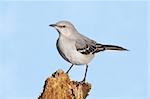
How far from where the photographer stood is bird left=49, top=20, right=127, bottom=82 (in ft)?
26.0

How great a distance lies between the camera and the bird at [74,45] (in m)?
7.93

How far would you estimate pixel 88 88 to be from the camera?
7605 millimetres

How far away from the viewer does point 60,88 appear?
269 inches

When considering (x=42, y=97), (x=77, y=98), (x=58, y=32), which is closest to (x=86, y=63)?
(x=58, y=32)

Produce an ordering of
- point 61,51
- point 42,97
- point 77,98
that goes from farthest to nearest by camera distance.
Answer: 1. point 61,51
2. point 77,98
3. point 42,97

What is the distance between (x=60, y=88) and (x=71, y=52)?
4.51ft

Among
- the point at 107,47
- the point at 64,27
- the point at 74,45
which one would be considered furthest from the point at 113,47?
the point at 64,27

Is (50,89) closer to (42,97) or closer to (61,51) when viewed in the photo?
(42,97)

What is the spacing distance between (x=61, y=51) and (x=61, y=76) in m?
1.13

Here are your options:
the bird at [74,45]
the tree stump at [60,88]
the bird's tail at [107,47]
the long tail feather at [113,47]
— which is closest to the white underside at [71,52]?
the bird at [74,45]

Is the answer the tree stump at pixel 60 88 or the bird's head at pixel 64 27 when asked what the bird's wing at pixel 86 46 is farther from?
the tree stump at pixel 60 88

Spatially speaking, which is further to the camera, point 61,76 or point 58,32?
point 58,32

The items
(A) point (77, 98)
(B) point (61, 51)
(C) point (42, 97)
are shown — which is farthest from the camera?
(B) point (61, 51)

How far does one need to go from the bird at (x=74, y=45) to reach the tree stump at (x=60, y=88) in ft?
2.64
